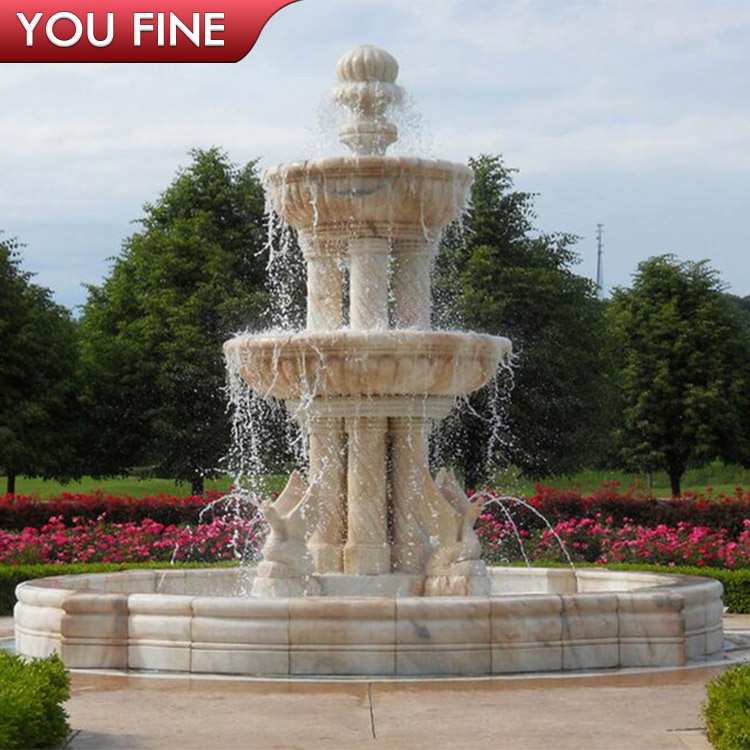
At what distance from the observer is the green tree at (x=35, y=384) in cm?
3816

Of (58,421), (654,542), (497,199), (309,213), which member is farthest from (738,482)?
(309,213)

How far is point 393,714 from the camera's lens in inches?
403

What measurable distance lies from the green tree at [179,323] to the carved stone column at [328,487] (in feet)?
74.0

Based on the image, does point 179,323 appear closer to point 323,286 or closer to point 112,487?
point 323,286

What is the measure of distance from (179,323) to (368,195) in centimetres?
2434

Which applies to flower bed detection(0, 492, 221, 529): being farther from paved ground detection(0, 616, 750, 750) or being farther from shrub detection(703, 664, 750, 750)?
shrub detection(703, 664, 750, 750)

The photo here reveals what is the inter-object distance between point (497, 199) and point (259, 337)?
85.1ft

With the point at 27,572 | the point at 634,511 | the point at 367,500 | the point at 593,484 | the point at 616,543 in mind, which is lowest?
the point at 593,484

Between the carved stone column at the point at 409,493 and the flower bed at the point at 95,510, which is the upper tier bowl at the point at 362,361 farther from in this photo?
the flower bed at the point at 95,510

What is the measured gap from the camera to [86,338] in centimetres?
4284

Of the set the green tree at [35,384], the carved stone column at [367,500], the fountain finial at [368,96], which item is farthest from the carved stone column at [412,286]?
the green tree at [35,384]

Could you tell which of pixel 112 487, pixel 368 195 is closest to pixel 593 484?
pixel 112 487

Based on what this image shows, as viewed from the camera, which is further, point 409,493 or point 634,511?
point 634,511

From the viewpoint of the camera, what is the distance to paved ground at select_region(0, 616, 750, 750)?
930 cm
